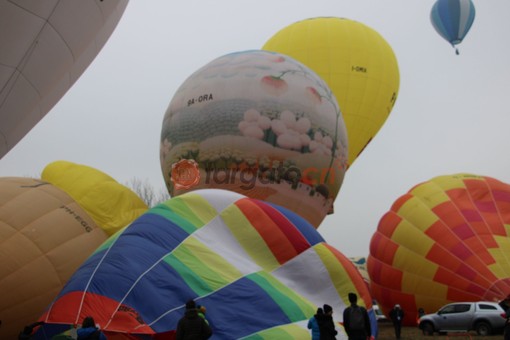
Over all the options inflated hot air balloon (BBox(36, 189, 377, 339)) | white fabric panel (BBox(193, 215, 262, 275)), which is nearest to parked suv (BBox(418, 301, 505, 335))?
inflated hot air balloon (BBox(36, 189, 377, 339))

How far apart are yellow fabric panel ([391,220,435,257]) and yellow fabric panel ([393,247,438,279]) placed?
111mm

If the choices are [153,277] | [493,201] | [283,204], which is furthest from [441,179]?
[153,277]

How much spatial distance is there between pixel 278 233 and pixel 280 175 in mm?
2521

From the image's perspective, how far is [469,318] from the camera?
11.9 metres

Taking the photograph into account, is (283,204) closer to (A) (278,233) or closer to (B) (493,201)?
(A) (278,233)

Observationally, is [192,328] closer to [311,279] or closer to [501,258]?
[311,279]

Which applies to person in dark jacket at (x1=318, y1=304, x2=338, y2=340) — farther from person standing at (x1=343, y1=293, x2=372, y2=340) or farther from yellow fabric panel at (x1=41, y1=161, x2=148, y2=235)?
yellow fabric panel at (x1=41, y1=161, x2=148, y2=235)

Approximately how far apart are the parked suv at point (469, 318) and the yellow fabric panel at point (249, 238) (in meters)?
6.21

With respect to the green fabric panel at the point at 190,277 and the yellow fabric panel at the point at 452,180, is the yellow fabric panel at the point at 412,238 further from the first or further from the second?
the green fabric panel at the point at 190,277

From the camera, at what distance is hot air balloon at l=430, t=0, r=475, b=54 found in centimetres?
2253

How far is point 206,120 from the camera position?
995 cm

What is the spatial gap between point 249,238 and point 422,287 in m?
7.37

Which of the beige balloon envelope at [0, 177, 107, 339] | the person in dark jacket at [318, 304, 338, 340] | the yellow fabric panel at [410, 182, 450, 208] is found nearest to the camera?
the person in dark jacket at [318, 304, 338, 340]

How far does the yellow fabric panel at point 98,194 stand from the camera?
32.7 feet
